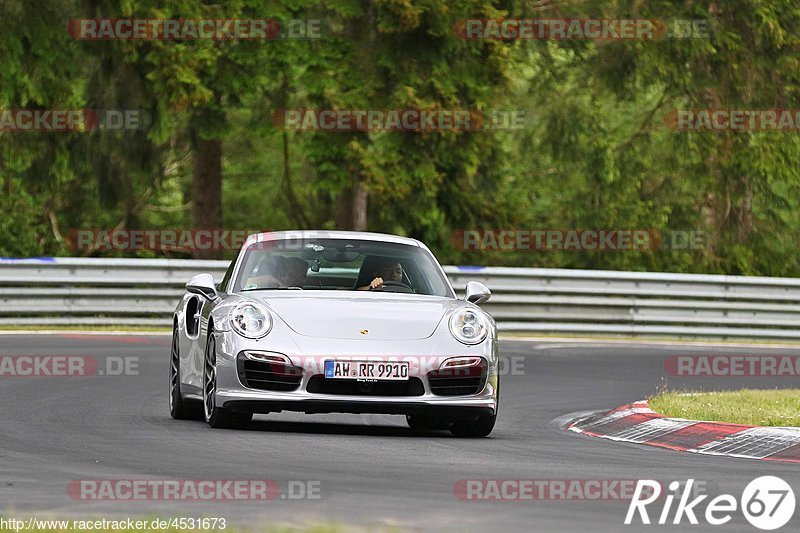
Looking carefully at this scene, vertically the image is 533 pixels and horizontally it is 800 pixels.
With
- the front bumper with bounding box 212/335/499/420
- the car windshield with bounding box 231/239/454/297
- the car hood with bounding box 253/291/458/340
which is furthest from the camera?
the car windshield with bounding box 231/239/454/297

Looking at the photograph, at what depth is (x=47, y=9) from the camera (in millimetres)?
27375

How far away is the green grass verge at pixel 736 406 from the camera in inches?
478

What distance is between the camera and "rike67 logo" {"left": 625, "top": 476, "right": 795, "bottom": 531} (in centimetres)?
743

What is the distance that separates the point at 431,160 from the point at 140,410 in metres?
16.7

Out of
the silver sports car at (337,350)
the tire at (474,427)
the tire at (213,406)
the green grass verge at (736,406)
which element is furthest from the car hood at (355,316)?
the green grass verge at (736,406)

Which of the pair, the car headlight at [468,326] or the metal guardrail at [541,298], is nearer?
the car headlight at [468,326]

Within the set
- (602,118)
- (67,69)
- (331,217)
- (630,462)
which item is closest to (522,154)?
(602,118)

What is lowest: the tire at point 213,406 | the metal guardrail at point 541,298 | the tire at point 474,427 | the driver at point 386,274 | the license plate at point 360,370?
the metal guardrail at point 541,298

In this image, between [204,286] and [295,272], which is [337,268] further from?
[204,286]

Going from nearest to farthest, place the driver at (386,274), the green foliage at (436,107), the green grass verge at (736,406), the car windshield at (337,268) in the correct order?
1. the car windshield at (337,268)
2. the driver at (386,274)
3. the green grass verge at (736,406)
4. the green foliage at (436,107)

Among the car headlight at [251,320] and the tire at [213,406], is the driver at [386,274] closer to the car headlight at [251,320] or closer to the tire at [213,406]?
the car headlight at [251,320]

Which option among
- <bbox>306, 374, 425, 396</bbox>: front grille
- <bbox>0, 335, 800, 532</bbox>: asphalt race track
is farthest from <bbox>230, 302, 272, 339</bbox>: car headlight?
<bbox>0, 335, 800, 532</bbox>: asphalt race track

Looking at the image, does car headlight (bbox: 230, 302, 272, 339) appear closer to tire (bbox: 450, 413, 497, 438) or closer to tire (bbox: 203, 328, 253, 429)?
tire (bbox: 203, 328, 253, 429)

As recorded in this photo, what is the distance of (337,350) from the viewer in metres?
10.8
